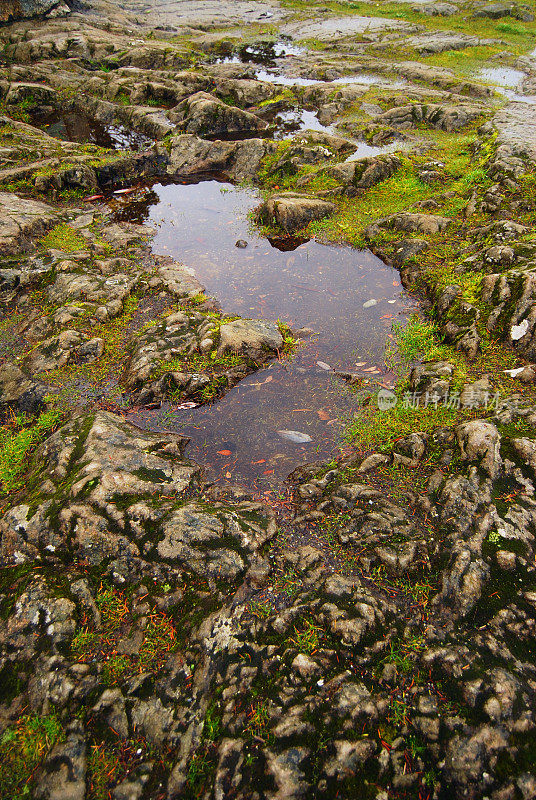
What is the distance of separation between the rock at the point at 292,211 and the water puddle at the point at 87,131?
317 inches

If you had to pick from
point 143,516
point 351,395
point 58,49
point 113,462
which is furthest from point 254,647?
point 58,49

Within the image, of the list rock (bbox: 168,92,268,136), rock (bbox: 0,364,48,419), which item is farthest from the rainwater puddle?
rock (bbox: 0,364,48,419)

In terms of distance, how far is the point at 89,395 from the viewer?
7102mm

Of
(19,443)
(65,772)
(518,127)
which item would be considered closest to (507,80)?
(518,127)

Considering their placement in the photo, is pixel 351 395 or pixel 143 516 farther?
pixel 351 395

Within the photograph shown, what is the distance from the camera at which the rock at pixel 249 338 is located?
7465 millimetres

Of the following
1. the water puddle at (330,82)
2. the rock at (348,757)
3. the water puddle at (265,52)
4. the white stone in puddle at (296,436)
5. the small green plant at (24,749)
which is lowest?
the small green plant at (24,749)

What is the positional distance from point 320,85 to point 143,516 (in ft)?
80.2

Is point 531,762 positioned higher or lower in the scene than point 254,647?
higher

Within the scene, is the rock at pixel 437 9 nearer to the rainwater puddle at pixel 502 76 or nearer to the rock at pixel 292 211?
the rainwater puddle at pixel 502 76

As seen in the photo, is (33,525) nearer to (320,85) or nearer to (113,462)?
(113,462)

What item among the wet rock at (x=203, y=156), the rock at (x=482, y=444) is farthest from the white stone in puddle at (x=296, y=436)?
the wet rock at (x=203, y=156)

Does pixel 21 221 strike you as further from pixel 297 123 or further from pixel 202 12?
pixel 202 12

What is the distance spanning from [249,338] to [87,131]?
17298 millimetres
